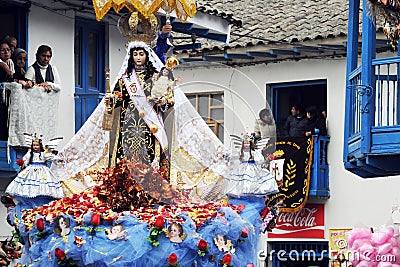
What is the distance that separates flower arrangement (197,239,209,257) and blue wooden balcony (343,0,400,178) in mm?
3928

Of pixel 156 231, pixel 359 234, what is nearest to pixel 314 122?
pixel 359 234

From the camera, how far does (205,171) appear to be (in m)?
16.7

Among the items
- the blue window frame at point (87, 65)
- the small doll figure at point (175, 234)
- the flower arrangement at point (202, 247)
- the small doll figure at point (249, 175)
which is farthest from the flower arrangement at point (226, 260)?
the blue window frame at point (87, 65)

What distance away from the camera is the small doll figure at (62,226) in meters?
15.8

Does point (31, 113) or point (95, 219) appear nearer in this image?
point (95, 219)

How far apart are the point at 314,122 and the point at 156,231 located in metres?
13.1

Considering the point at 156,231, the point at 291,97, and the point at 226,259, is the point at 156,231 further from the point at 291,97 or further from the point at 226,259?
the point at 291,97

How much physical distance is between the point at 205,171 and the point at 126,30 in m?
2.00

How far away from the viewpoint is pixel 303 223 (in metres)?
27.8

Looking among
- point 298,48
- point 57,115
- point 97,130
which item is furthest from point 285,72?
point 97,130

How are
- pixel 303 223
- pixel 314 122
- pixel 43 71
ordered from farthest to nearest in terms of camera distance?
1. pixel 314 122
2. pixel 303 223
3. pixel 43 71

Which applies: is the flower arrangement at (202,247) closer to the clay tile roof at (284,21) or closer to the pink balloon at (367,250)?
the pink balloon at (367,250)

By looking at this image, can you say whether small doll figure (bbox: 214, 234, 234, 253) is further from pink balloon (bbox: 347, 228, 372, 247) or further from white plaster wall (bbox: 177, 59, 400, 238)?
white plaster wall (bbox: 177, 59, 400, 238)

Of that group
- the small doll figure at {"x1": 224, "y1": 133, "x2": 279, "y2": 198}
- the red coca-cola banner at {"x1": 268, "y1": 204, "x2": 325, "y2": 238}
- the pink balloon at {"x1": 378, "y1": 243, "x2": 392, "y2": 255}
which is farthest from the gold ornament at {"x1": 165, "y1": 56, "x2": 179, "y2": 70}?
the red coca-cola banner at {"x1": 268, "y1": 204, "x2": 325, "y2": 238}
